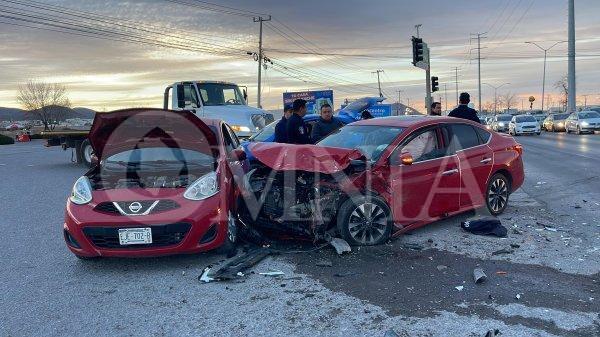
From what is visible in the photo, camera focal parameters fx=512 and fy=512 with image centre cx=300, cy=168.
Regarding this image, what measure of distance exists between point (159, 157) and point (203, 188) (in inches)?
45.2

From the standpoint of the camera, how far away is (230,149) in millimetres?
6977

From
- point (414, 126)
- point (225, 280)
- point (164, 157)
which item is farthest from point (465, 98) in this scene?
point (225, 280)

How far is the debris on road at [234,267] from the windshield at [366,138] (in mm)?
1787

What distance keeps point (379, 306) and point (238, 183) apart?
2775 mm

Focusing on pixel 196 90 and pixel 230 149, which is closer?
pixel 230 149

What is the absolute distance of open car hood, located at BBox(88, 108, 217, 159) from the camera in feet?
20.8

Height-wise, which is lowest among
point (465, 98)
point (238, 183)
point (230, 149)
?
point (238, 183)

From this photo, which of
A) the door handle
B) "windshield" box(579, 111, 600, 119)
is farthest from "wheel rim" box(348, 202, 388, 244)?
"windshield" box(579, 111, 600, 119)

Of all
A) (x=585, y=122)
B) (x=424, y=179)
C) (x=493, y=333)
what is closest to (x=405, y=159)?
(x=424, y=179)

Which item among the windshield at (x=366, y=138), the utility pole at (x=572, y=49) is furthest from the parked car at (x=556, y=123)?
the windshield at (x=366, y=138)

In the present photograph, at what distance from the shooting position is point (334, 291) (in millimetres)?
4734

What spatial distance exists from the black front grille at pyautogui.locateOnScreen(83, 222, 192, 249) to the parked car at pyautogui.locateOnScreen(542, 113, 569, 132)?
1576 inches

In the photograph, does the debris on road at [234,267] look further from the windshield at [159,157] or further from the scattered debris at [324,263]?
the windshield at [159,157]

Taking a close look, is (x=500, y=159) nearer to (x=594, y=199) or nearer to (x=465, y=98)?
(x=594, y=199)
